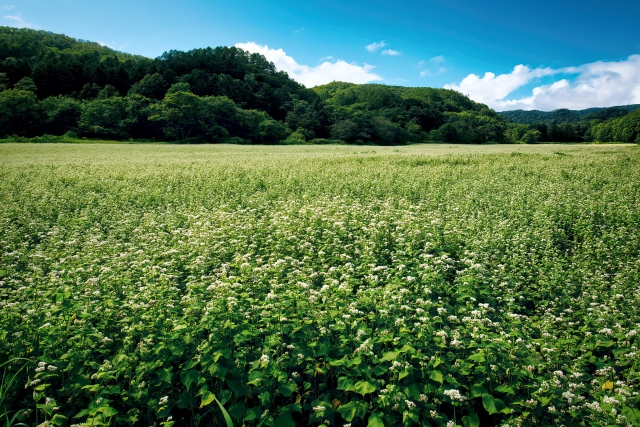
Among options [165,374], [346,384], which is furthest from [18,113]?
[346,384]

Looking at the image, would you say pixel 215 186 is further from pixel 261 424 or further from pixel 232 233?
pixel 261 424

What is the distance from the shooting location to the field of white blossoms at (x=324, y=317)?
358 centimetres

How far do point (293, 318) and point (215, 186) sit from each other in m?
12.0

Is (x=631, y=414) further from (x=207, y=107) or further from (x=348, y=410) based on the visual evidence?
(x=207, y=107)

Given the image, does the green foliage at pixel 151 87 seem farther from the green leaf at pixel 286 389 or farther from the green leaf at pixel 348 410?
the green leaf at pixel 348 410

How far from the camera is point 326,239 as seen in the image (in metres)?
8.23

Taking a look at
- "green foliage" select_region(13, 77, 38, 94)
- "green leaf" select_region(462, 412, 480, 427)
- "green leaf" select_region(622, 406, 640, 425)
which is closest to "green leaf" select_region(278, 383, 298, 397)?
"green leaf" select_region(462, 412, 480, 427)

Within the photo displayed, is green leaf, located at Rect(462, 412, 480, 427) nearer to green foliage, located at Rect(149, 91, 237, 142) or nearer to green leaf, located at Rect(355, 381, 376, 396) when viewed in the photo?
green leaf, located at Rect(355, 381, 376, 396)

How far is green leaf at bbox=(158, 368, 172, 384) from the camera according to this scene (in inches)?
139

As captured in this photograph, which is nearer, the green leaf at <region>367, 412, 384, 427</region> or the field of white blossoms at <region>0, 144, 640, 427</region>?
the green leaf at <region>367, 412, 384, 427</region>

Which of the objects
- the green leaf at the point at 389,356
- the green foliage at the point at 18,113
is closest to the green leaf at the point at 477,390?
the green leaf at the point at 389,356

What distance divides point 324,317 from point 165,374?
77.3 inches

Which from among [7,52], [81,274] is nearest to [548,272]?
[81,274]

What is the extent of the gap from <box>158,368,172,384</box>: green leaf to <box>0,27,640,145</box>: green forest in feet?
238
